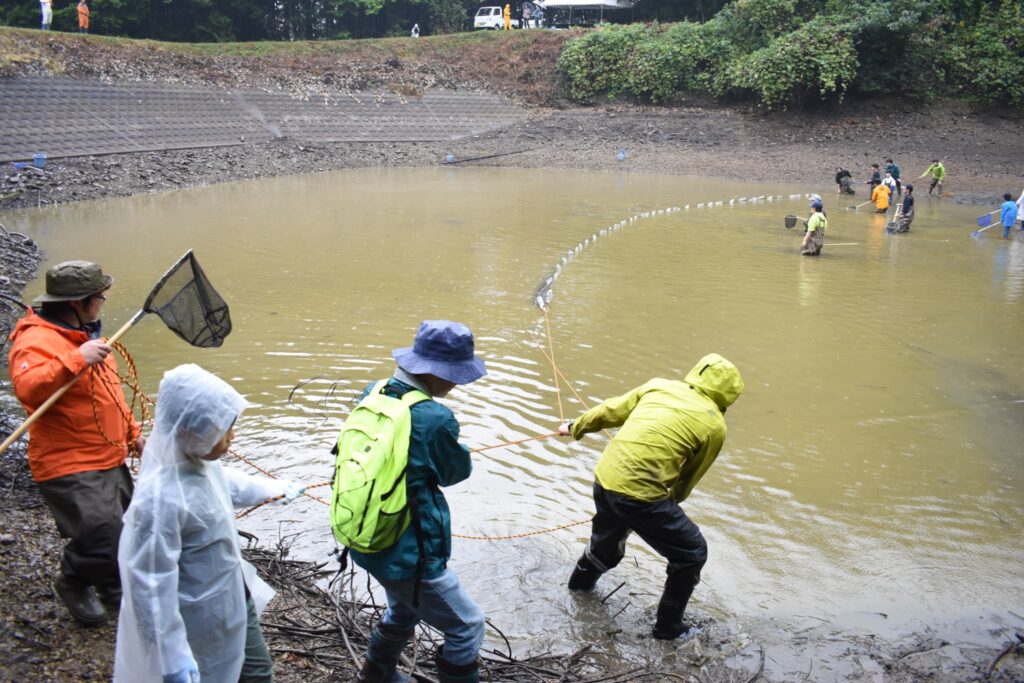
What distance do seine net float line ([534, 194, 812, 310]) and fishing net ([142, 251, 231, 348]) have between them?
7339 mm

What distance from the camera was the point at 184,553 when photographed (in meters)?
2.82

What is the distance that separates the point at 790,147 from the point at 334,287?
76.3 ft

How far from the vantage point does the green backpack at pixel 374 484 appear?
10.5 ft

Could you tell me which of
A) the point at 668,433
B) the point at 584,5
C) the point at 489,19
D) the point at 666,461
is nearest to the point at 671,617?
the point at 666,461

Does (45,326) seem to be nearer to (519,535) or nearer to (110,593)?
(110,593)

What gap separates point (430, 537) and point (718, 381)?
1877 millimetres

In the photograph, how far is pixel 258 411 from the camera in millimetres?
7949

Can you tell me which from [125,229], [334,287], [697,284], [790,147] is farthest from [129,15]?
[697,284]

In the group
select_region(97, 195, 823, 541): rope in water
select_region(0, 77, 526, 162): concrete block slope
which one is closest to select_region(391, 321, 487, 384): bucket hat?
select_region(97, 195, 823, 541): rope in water

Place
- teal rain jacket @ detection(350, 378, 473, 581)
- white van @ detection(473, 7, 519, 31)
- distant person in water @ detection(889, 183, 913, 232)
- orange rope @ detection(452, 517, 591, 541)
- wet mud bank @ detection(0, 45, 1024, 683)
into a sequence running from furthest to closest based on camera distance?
1. white van @ detection(473, 7, 519, 31)
2. distant person in water @ detection(889, 183, 913, 232)
3. orange rope @ detection(452, 517, 591, 541)
4. wet mud bank @ detection(0, 45, 1024, 683)
5. teal rain jacket @ detection(350, 378, 473, 581)

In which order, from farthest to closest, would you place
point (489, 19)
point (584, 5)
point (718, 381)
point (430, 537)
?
point (584, 5)
point (489, 19)
point (718, 381)
point (430, 537)

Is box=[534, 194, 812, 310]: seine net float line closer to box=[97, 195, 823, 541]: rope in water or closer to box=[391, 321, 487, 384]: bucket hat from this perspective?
box=[97, 195, 823, 541]: rope in water

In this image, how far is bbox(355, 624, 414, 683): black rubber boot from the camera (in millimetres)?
3639

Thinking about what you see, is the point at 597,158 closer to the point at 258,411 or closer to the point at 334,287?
the point at 334,287
